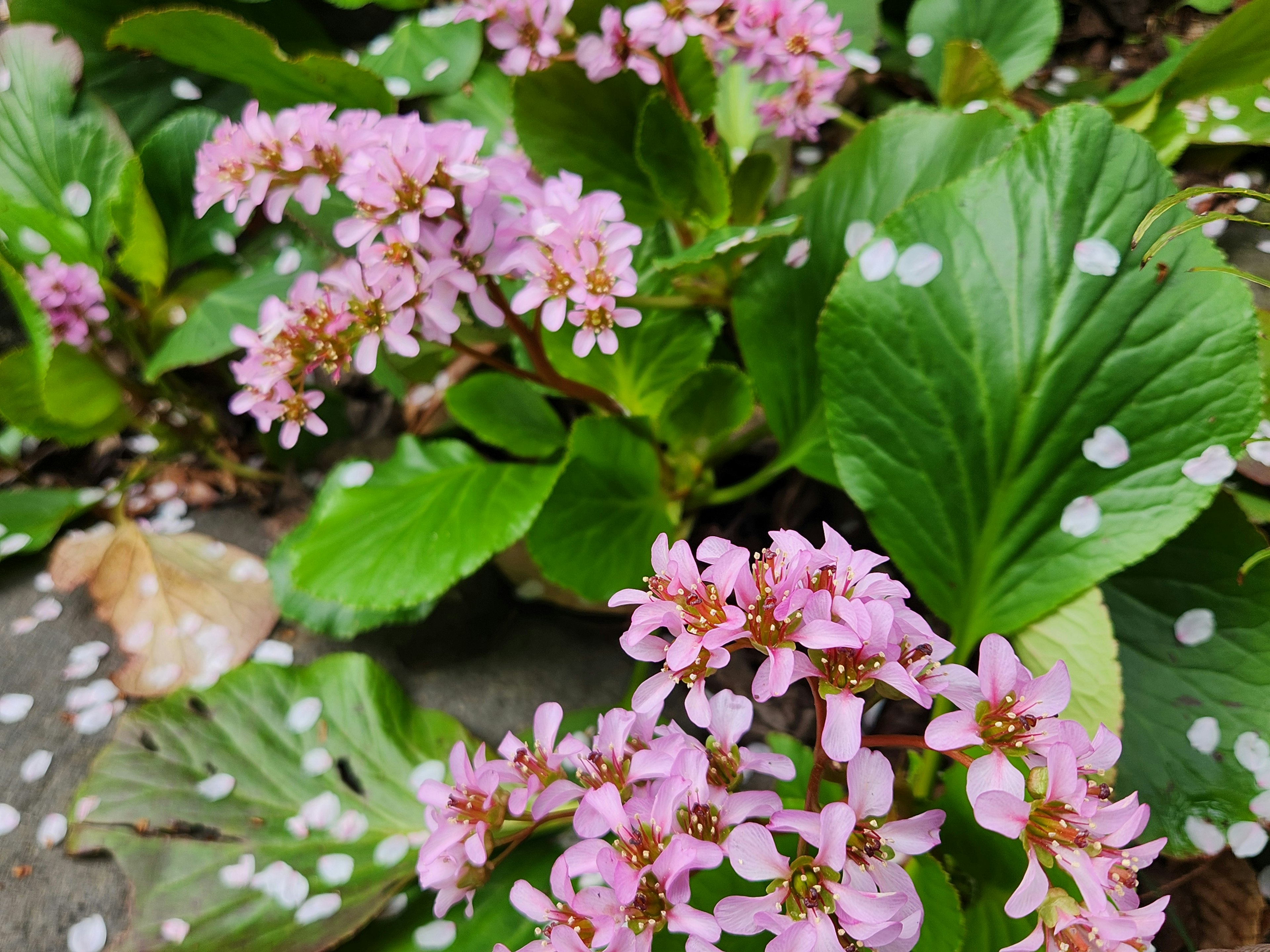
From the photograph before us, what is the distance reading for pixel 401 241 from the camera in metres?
0.69

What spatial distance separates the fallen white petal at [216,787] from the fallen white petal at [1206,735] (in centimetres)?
102

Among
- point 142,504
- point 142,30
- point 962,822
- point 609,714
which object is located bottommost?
point 142,504

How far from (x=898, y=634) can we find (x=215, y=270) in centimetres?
126

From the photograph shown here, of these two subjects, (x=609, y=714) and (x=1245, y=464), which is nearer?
(x=609, y=714)

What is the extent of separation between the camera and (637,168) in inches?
40.2

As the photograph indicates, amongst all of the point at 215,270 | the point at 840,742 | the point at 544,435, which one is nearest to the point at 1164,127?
the point at 544,435

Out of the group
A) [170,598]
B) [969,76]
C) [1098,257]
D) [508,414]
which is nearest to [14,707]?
[170,598]

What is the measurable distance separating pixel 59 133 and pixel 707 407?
1131 millimetres

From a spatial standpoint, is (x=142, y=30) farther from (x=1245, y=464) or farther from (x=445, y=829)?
(x=1245, y=464)

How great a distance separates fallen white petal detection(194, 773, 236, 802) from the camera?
0.91 m

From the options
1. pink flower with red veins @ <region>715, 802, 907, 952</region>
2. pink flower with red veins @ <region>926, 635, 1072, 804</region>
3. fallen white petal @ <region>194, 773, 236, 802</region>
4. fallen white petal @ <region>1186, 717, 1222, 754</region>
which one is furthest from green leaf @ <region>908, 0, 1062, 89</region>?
fallen white petal @ <region>194, 773, 236, 802</region>

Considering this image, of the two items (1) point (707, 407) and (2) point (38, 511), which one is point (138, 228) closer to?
(2) point (38, 511)

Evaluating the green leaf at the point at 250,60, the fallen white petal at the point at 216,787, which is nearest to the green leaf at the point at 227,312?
the green leaf at the point at 250,60

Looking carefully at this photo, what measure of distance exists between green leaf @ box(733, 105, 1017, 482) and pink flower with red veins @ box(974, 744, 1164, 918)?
1.56 ft
